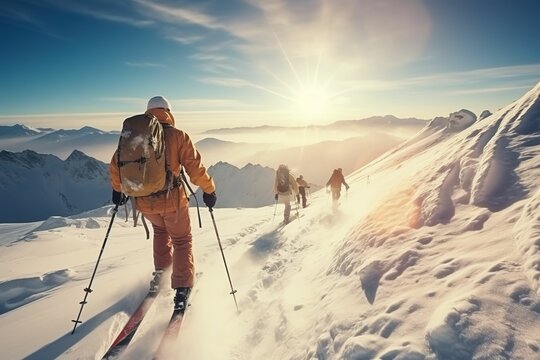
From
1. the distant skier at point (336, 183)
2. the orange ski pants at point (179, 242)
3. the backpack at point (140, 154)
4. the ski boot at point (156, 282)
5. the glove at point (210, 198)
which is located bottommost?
the distant skier at point (336, 183)

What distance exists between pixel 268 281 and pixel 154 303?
6.80 feet

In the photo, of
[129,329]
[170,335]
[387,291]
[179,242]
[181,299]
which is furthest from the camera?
[179,242]

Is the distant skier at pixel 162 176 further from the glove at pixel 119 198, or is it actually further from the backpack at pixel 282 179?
the backpack at pixel 282 179

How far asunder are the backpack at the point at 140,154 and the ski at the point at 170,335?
1870mm

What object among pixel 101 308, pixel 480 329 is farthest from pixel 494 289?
pixel 101 308

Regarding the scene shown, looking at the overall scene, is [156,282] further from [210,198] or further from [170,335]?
[210,198]

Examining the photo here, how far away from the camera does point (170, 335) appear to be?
4.49 metres

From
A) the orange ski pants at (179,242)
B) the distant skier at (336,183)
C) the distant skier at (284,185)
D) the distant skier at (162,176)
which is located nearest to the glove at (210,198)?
the distant skier at (162,176)

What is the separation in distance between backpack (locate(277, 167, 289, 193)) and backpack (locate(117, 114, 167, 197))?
33.0ft

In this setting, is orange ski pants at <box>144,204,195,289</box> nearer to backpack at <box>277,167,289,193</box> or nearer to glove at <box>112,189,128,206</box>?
glove at <box>112,189,128,206</box>

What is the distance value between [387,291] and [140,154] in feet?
12.0

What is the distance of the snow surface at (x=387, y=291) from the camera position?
2693 mm

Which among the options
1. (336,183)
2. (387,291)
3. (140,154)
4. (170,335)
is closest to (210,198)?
(140,154)

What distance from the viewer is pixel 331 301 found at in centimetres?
430
